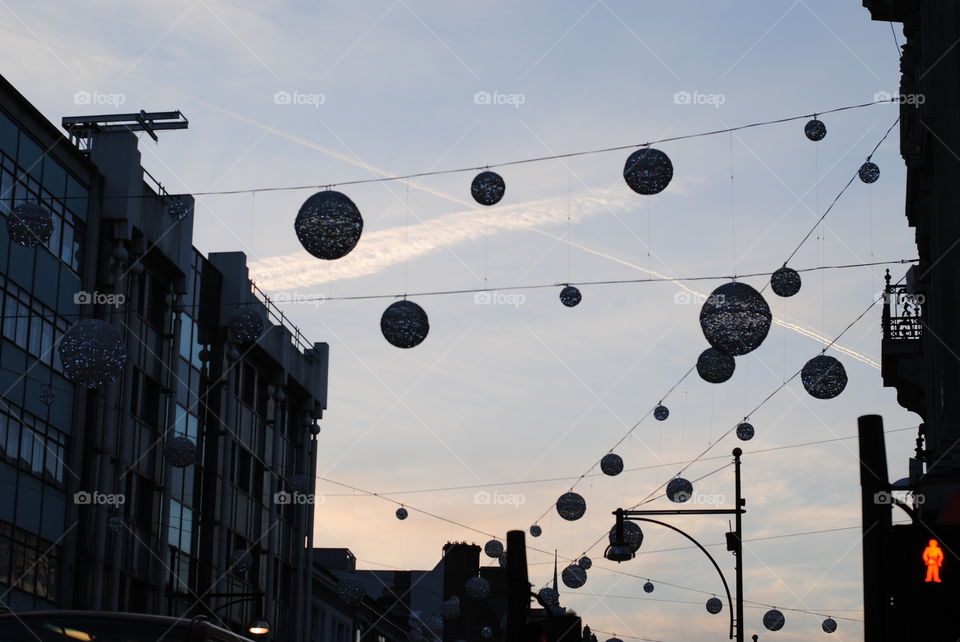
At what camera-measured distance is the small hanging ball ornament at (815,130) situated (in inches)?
864

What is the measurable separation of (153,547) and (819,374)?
27140 mm

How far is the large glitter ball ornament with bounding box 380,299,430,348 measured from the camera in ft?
59.1

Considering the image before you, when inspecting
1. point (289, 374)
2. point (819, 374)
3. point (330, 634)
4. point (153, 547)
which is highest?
point (289, 374)

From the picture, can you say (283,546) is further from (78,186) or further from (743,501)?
(743,501)

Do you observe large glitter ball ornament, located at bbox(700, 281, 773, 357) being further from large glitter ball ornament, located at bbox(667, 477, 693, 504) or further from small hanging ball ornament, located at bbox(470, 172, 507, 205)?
large glitter ball ornament, located at bbox(667, 477, 693, 504)

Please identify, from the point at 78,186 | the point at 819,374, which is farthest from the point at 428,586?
the point at 819,374

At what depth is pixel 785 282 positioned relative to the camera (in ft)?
74.0

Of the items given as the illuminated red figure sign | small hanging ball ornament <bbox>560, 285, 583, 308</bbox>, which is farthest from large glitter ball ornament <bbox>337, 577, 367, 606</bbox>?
the illuminated red figure sign

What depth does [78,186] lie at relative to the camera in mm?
37844

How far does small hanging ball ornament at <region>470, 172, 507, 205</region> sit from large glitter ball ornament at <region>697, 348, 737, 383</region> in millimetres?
4690

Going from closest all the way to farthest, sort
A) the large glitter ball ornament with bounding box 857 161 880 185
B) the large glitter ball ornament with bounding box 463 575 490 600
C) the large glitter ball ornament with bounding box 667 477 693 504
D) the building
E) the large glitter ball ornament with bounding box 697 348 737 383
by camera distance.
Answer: the large glitter ball ornament with bounding box 697 348 737 383
the large glitter ball ornament with bounding box 857 161 880 185
the large glitter ball ornament with bounding box 667 477 693 504
the building
the large glitter ball ornament with bounding box 463 575 490 600

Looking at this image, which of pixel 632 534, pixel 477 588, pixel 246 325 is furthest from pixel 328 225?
pixel 477 588

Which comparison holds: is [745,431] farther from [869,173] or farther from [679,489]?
[869,173]

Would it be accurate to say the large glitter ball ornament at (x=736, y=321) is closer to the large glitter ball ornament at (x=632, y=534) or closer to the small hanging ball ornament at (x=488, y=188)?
the small hanging ball ornament at (x=488, y=188)
